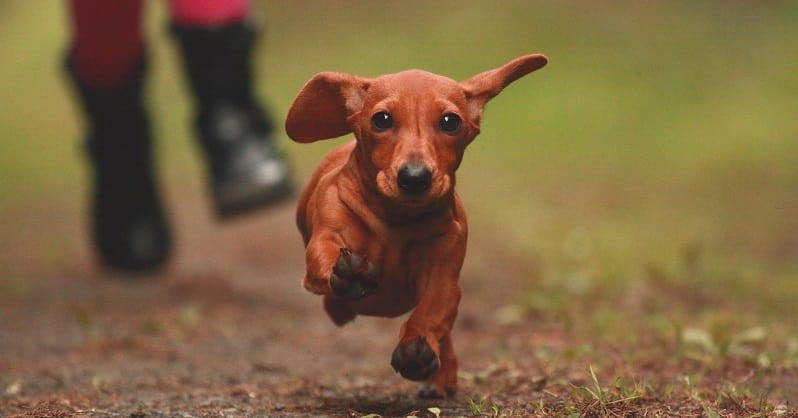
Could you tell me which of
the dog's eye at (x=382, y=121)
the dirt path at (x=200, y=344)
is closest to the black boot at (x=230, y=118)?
the dirt path at (x=200, y=344)

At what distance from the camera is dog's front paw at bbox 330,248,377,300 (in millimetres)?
2293

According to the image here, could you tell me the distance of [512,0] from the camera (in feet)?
45.8

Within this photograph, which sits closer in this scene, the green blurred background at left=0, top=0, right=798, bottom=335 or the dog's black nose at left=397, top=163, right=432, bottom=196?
the dog's black nose at left=397, top=163, right=432, bottom=196

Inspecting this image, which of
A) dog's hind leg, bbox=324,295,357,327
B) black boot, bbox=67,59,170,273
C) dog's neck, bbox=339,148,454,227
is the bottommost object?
dog's hind leg, bbox=324,295,357,327

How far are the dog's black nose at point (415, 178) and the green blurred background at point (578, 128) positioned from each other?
2.30 m

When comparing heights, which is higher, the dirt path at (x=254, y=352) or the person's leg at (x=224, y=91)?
the person's leg at (x=224, y=91)

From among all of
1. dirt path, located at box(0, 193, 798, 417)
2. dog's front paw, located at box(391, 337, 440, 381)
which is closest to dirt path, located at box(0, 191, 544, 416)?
dirt path, located at box(0, 193, 798, 417)

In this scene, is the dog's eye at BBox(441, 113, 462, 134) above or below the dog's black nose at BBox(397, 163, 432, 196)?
above

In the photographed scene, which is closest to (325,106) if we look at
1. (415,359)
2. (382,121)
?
(382,121)

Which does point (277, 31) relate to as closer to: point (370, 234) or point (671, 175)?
point (671, 175)

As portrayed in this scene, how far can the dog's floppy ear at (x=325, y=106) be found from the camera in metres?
2.53

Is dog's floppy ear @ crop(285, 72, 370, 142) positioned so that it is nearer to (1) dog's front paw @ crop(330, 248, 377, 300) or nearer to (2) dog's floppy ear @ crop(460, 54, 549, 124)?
(2) dog's floppy ear @ crop(460, 54, 549, 124)

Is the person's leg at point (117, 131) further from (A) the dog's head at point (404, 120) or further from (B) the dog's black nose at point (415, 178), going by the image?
(B) the dog's black nose at point (415, 178)

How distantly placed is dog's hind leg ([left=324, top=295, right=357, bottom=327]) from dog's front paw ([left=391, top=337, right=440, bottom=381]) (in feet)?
1.22
